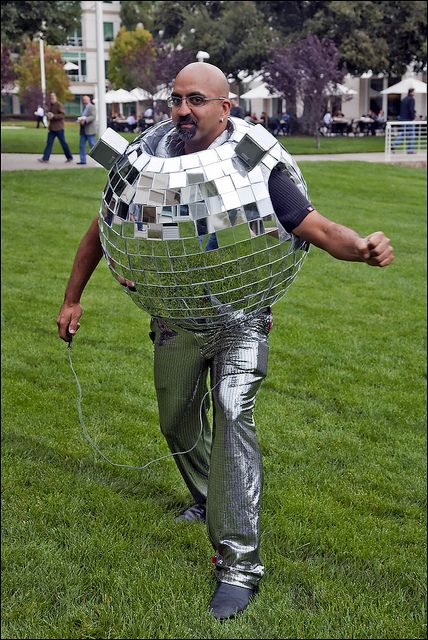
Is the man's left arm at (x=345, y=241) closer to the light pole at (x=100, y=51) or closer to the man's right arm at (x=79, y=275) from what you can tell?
the man's right arm at (x=79, y=275)

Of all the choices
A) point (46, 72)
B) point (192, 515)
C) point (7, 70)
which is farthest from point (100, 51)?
point (46, 72)

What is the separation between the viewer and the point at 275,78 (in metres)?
12.4

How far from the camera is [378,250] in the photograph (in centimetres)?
218

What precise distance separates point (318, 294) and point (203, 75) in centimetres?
792

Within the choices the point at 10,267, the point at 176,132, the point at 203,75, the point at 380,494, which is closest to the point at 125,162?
the point at 176,132

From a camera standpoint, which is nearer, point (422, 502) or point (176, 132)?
point (176, 132)

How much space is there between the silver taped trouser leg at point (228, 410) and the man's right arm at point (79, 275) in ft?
1.34

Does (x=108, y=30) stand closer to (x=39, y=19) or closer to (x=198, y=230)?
(x=39, y=19)

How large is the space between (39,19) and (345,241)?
20647 millimetres

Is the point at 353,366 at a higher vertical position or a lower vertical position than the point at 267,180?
lower

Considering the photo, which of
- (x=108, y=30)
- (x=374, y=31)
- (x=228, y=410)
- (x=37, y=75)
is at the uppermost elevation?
(x=108, y=30)

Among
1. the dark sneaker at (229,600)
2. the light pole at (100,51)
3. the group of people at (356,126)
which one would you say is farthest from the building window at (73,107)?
the dark sneaker at (229,600)

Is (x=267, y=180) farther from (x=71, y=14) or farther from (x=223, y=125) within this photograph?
(x=71, y=14)

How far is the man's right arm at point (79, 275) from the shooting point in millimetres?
2750
